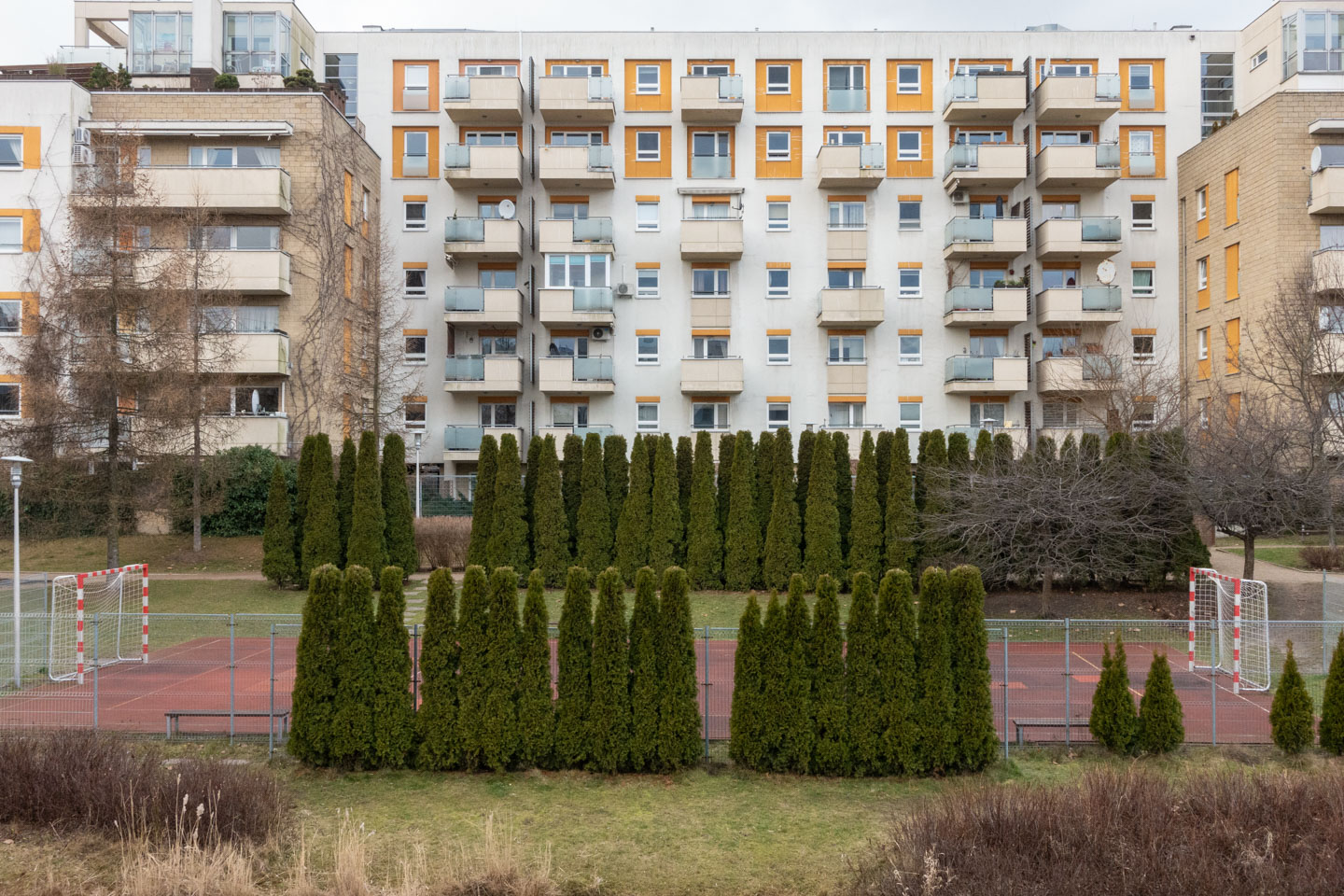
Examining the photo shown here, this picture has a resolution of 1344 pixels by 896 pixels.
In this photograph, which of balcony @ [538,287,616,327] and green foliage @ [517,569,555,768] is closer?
green foliage @ [517,569,555,768]

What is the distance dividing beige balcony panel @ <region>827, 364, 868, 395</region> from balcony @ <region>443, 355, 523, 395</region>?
42.1ft

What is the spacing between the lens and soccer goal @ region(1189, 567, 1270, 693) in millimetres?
13938

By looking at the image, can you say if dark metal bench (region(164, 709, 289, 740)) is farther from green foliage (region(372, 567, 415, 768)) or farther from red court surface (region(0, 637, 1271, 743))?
green foliage (region(372, 567, 415, 768))

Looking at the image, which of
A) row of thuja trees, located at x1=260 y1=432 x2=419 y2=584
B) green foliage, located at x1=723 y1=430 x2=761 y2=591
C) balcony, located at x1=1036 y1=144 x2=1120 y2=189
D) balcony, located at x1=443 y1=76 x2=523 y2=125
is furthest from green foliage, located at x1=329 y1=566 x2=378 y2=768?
balcony, located at x1=1036 y1=144 x2=1120 y2=189

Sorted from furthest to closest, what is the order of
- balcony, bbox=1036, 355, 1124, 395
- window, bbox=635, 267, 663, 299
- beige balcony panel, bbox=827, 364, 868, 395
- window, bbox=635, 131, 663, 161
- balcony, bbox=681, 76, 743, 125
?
window, bbox=635, 131, 663, 161 < window, bbox=635, 267, 663, 299 < beige balcony panel, bbox=827, 364, 868, 395 < balcony, bbox=681, 76, 743, 125 < balcony, bbox=1036, 355, 1124, 395

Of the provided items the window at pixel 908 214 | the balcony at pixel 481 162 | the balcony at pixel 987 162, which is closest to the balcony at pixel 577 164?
the balcony at pixel 481 162

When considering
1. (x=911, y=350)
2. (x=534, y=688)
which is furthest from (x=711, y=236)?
(x=534, y=688)

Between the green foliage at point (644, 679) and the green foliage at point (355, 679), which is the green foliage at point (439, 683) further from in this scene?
the green foliage at point (644, 679)

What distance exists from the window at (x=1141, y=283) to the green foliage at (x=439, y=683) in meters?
36.1

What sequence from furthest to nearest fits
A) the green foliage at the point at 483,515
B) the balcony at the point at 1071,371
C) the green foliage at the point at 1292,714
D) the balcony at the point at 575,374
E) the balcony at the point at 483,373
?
the balcony at the point at 575,374, the balcony at the point at 483,373, the balcony at the point at 1071,371, the green foliage at the point at 483,515, the green foliage at the point at 1292,714

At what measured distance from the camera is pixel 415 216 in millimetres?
39531

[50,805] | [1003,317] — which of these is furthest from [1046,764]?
[1003,317]

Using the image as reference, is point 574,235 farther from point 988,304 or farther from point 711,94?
point 988,304

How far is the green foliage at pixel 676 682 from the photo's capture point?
10539 millimetres
